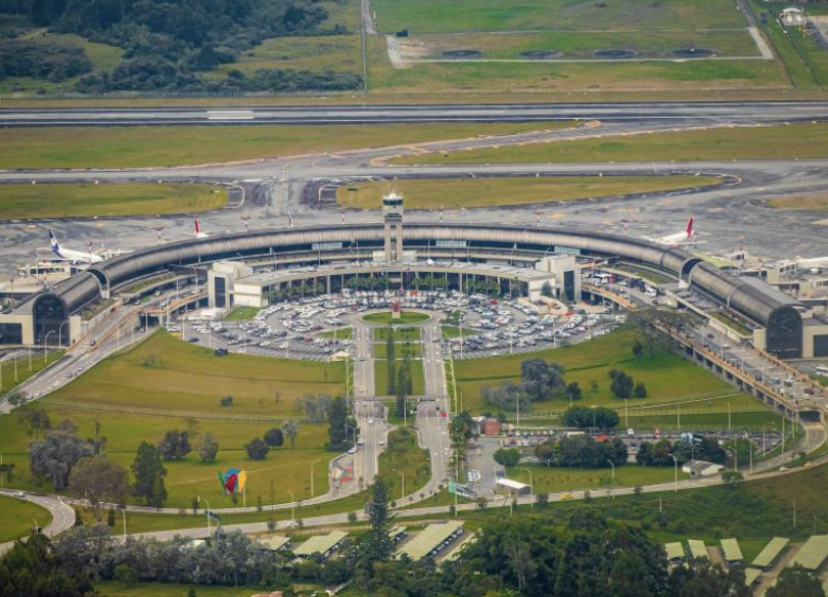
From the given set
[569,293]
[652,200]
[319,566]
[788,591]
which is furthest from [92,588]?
[652,200]

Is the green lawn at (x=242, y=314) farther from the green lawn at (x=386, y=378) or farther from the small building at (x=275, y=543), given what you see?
the small building at (x=275, y=543)

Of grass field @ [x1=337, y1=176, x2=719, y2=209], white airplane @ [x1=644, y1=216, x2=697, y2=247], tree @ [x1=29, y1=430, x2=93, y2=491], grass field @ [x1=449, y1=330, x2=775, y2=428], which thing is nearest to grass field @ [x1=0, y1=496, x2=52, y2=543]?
tree @ [x1=29, y1=430, x2=93, y2=491]

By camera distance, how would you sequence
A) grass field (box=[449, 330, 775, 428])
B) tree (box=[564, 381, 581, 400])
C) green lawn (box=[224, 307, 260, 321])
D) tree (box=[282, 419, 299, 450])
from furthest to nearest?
green lawn (box=[224, 307, 260, 321])
tree (box=[564, 381, 581, 400])
grass field (box=[449, 330, 775, 428])
tree (box=[282, 419, 299, 450])

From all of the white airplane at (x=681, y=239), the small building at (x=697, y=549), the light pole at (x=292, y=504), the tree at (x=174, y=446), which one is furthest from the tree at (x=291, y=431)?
the white airplane at (x=681, y=239)

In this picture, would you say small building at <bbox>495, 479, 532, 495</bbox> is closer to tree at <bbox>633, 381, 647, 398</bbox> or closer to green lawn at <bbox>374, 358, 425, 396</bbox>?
green lawn at <bbox>374, 358, 425, 396</bbox>

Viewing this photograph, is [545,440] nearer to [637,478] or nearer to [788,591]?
[637,478]

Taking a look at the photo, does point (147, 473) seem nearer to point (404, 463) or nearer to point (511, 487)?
point (404, 463)

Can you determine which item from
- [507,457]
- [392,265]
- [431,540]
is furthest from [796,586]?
[392,265]

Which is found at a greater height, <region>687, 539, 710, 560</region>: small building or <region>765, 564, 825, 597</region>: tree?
<region>765, 564, 825, 597</region>: tree
